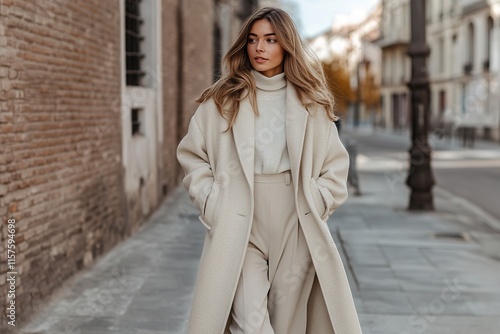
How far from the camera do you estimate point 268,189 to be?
3.44 metres

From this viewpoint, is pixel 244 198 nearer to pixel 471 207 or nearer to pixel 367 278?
pixel 367 278

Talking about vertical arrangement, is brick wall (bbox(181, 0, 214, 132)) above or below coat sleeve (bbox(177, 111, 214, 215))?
above

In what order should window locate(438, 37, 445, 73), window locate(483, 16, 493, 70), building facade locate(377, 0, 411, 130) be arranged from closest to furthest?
window locate(483, 16, 493, 70)
window locate(438, 37, 445, 73)
building facade locate(377, 0, 411, 130)

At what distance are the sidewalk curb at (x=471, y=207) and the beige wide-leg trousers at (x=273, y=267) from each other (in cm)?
765

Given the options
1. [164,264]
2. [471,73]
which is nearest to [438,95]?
[471,73]

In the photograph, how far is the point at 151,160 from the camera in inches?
440

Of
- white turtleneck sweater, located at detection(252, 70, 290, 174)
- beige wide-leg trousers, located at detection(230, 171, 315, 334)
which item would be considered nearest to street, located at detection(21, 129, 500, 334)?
beige wide-leg trousers, located at detection(230, 171, 315, 334)

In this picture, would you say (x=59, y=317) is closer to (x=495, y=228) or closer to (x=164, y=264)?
(x=164, y=264)

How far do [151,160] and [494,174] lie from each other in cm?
1011

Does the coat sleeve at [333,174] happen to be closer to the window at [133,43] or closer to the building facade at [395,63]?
the window at [133,43]

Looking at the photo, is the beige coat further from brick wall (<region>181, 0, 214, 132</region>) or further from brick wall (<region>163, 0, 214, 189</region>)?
brick wall (<region>181, 0, 214, 132</region>)

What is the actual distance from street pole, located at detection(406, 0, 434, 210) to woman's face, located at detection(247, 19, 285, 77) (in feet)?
28.1

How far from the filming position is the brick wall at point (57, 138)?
540 cm

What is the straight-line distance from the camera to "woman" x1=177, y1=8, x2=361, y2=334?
3402 millimetres
